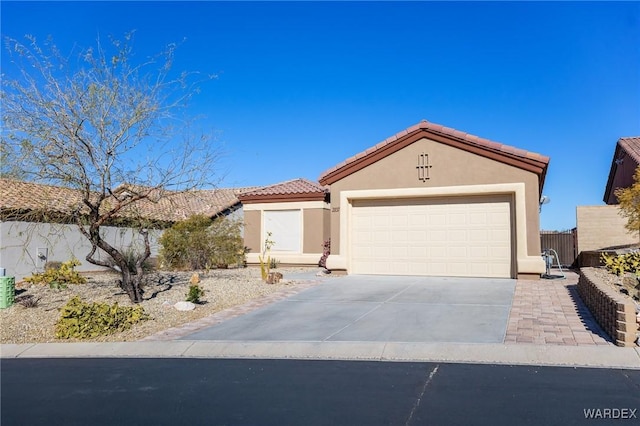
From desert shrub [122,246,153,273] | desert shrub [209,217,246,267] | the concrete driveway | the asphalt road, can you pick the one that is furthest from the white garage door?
the asphalt road

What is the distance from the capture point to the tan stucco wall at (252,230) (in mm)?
21719

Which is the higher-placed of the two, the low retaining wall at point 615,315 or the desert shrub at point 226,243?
the desert shrub at point 226,243

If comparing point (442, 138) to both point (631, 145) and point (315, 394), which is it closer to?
point (315, 394)

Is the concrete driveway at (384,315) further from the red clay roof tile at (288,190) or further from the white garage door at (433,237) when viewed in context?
the red clay roof tile at (288,190)

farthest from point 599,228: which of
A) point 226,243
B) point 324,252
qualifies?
point 226,243

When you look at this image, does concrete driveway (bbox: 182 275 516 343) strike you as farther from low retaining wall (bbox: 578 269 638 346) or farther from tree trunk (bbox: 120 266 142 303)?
tree trunk (bbox: 120 266 142 303)

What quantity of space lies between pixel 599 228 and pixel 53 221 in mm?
20146

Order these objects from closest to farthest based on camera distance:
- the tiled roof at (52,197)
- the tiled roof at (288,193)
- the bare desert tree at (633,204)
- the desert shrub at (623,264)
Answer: the tiled roof at (52,197)
the desert shrub at (623,264)
the bare desert tree at (633,204)
the tiled roof at (288,193)

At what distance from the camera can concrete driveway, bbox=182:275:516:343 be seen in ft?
29.7

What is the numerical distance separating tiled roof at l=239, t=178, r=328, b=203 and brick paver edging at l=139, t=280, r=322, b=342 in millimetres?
6047

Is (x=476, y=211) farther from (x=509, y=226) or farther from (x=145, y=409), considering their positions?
(x=145, y=409)

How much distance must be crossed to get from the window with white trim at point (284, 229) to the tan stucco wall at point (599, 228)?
11.6m

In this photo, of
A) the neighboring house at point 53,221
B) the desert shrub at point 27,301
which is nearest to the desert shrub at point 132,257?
the neighboring house at point 53,221

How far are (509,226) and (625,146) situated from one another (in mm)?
14437
